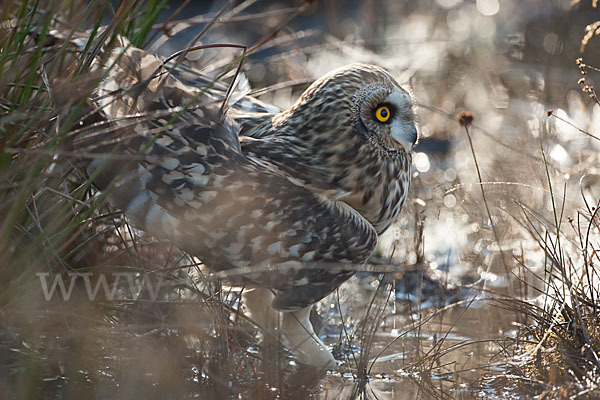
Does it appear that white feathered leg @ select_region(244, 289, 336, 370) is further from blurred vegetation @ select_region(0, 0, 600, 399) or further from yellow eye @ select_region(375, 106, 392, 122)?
yellow eye @ select_region(375, 106, 392, 122)

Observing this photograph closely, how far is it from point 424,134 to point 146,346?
3.87 metres

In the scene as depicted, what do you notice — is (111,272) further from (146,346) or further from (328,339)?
(328,339)

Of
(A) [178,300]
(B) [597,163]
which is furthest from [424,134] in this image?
(A) [178,300]

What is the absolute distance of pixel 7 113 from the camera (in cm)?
296

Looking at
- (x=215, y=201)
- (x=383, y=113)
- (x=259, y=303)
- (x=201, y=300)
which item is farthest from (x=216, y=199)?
(x=383, y=113)

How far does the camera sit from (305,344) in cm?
341

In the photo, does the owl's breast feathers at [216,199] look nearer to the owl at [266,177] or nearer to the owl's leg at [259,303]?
the owl at [266,177]

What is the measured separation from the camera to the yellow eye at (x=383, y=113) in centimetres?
353

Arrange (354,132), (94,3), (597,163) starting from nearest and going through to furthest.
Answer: (94,3) → (354,132) → (597,163)

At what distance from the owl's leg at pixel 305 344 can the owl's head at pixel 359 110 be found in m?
0.76

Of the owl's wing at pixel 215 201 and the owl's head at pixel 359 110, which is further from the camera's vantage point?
the owl's head at pixel 359 110

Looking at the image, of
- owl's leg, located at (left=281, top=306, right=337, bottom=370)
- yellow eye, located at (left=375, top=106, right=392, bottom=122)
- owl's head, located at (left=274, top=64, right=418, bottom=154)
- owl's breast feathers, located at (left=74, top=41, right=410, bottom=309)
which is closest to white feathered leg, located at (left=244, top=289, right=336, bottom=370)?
owl's leg, located at (left=281, top=306, right=337, bottom=370)

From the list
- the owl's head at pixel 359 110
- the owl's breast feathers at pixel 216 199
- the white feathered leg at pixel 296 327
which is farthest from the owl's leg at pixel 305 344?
the owl's head at pixel 359 110

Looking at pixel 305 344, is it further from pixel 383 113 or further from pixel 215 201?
pixel 383 113
